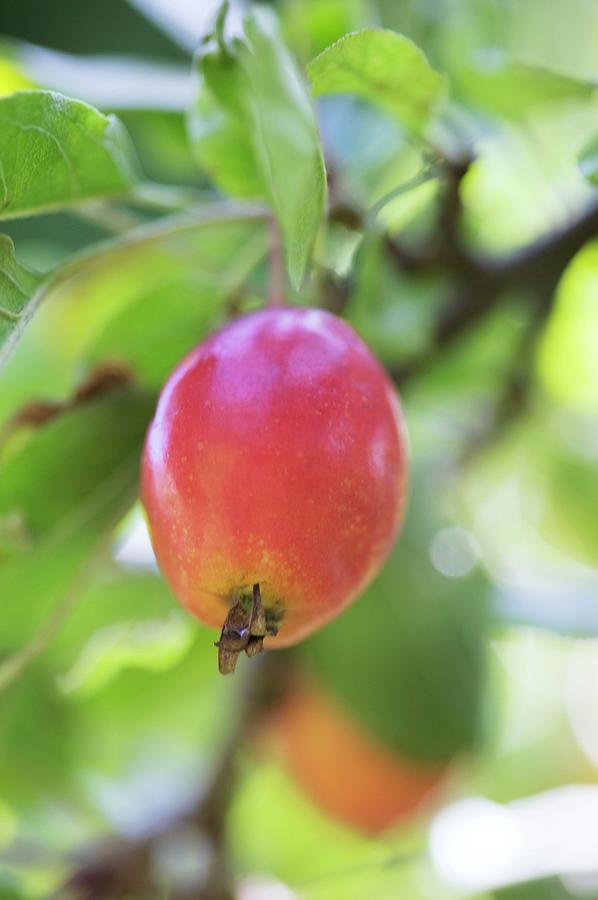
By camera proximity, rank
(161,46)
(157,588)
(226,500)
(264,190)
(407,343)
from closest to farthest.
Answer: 1. (226,500)
2. (264,190)
3. (407,343)
4. (157,588)
5. (161,46)

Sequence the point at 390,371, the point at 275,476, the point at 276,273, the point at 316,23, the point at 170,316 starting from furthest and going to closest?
the point at 316,23, the point at 390,371, the point at 170,316, the point at 276,273, the point at 275,476

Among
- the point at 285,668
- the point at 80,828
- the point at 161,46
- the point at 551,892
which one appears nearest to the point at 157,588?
the point at 285,668

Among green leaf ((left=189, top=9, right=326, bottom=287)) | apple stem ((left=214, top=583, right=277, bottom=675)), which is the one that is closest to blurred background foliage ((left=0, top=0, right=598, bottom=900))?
green leaf ((left=189, top=9, right=326, bottom=287))

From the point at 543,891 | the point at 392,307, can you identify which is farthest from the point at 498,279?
the point at 543,891

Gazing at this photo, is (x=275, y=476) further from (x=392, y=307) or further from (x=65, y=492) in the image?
(x=392, y=307)

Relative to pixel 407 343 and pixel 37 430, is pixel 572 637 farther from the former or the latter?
pixel 37 430

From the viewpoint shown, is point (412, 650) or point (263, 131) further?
point (412, 650)
